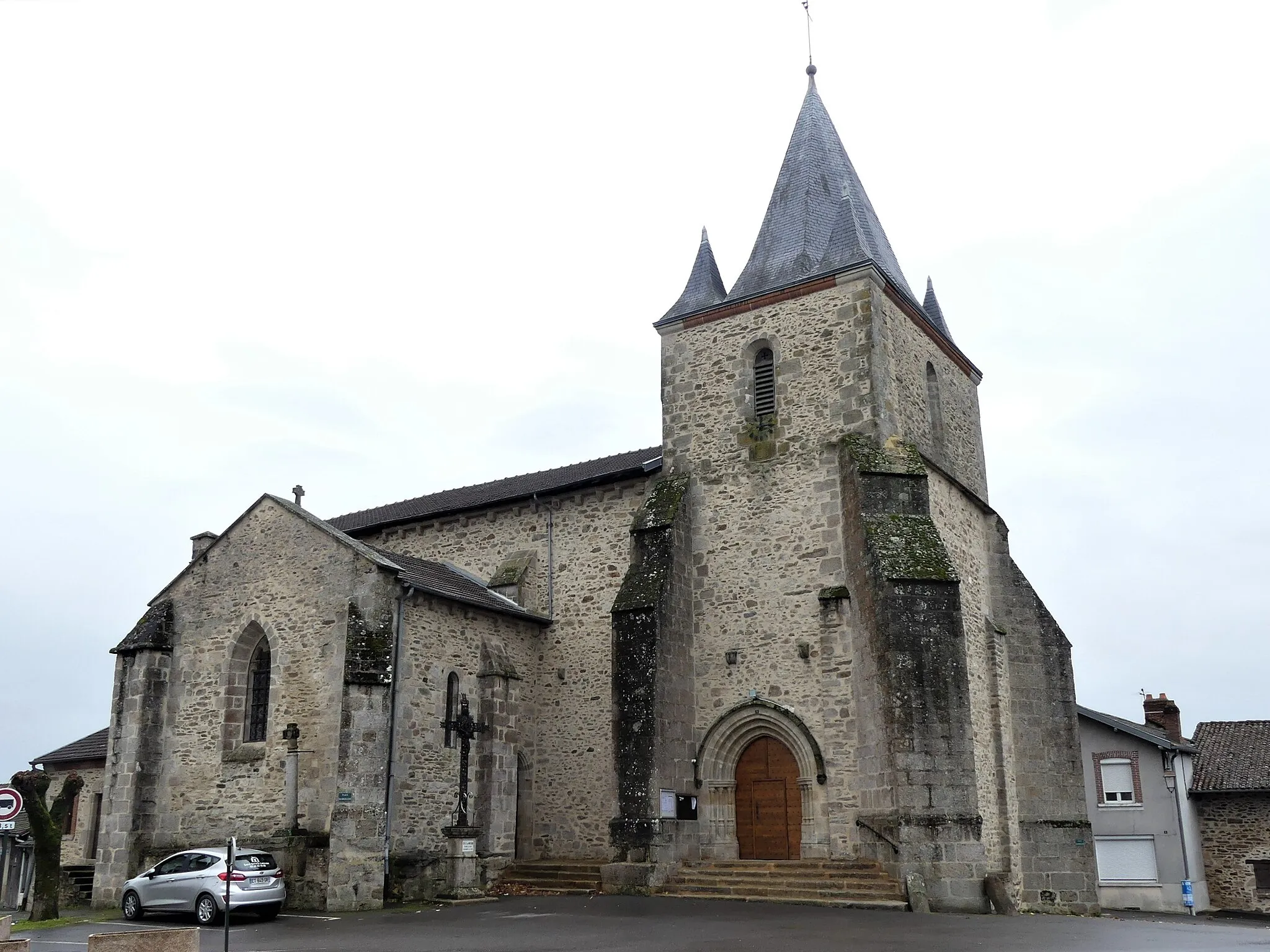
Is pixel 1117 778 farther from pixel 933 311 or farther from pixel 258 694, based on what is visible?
pixel 258 694

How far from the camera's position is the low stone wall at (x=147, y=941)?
847cm

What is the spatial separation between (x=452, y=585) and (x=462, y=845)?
196 inches

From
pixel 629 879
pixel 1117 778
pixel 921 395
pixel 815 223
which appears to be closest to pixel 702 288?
pixel 815 223

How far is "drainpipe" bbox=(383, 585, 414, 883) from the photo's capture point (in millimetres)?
17438

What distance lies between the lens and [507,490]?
81.1 ft

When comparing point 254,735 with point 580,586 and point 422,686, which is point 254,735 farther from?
point 580,586

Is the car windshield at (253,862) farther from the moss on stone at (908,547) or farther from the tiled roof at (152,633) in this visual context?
the moss on stone at (908,547)

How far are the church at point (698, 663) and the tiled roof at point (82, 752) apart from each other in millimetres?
7912

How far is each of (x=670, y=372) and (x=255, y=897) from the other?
12.1 m

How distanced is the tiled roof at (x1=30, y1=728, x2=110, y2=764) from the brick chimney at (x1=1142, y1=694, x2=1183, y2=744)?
28.7 metres

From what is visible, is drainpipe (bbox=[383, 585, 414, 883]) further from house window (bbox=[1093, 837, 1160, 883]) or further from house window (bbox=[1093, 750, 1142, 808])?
house window (bbox=[1093, 750, 1142, 808])

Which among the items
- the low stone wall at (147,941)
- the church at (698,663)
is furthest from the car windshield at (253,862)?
the low stone wall at (147,941)

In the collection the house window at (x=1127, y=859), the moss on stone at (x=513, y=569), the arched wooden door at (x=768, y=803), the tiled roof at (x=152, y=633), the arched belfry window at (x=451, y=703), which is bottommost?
the house window at (x=1127, y=859)

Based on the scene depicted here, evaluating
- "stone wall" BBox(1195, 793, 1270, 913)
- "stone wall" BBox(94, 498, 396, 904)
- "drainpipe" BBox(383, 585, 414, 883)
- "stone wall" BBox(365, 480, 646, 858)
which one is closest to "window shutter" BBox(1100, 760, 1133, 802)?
"stone wall" BBox(1195, 793, 1270, 913)
